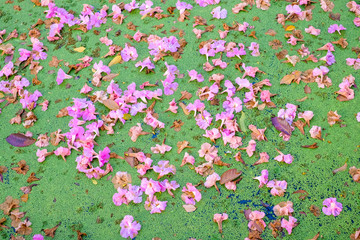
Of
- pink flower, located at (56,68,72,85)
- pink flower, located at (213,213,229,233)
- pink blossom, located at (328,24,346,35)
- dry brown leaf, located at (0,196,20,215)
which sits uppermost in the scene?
pink flower, located at (56,68,72,85)

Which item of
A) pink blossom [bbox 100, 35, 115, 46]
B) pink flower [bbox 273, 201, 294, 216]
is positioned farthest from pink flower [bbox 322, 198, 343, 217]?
pink blossom [bbox 100, 35, 115, 46]

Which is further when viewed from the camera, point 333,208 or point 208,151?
point 208,151

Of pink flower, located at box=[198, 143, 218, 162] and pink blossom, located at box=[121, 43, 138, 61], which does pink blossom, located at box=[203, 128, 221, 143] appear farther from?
pink blossom, located at box=[121, 43, 138, 61]

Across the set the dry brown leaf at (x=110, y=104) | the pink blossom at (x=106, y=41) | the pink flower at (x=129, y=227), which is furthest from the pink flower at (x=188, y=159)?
the pink blossom at (x=106, y=41)

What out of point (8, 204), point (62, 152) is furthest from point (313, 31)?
point (8, 204)

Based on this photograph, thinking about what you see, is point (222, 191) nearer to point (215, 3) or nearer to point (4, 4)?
point (215, 3)

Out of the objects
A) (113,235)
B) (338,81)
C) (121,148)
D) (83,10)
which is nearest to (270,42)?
(338,81)

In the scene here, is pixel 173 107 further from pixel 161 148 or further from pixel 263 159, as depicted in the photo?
pixel 263 159
